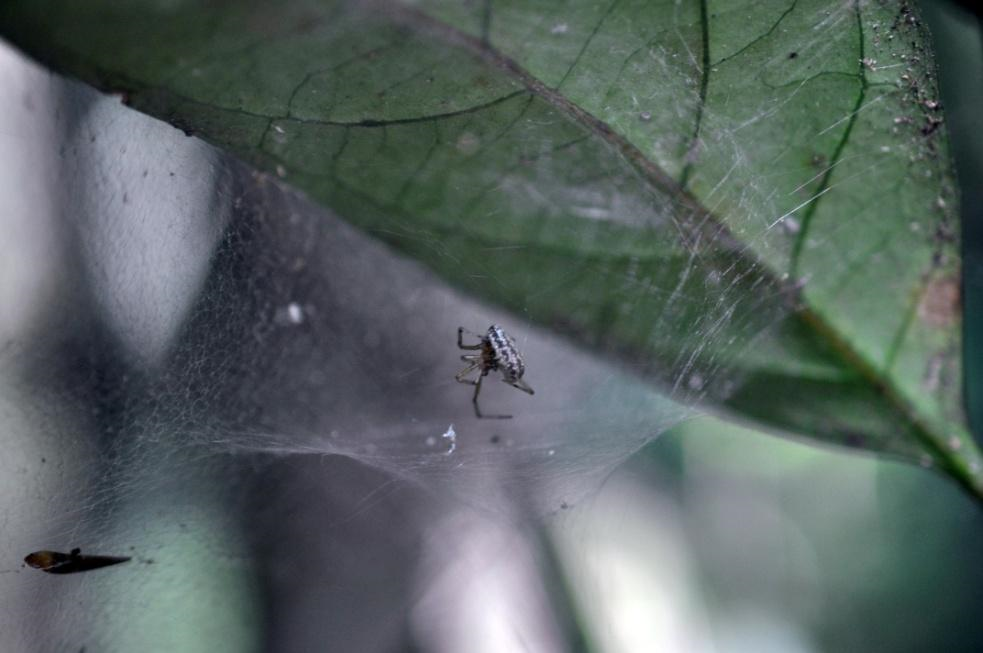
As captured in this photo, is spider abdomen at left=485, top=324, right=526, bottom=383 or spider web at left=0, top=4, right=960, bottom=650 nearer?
spider web at left=0, top=4, right=960, bottom=650

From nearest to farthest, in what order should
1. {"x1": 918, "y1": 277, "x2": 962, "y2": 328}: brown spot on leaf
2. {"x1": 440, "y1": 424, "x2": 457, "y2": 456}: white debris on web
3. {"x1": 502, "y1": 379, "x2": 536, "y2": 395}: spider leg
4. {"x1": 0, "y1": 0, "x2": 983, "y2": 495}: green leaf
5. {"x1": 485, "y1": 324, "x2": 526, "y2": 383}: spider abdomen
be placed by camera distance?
{"x1": 0, "y1": 0, "x2": 983, "y2": 495}: green leaf, {"x1": 918, "y1": 277, "x2": 962, "y2": 328}: brown spot on leaf, {"x1": 440, "y1": 424, "x2": 457, "y2": 456}: white debris on web, {"x1": 485, "y1": 324, "x2": 526, "y2": 383}: spider abdomen, {"x1": 502, "y1": 379, "x2": 536, "y2": 395}: spider leg

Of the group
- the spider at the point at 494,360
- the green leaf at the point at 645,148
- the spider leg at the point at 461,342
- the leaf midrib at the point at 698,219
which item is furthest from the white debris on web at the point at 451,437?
the leaf midrib at the point at 698,219

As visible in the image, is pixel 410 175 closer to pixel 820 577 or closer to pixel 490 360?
pixel 490 360

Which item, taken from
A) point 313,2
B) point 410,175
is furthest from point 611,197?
point 313,2

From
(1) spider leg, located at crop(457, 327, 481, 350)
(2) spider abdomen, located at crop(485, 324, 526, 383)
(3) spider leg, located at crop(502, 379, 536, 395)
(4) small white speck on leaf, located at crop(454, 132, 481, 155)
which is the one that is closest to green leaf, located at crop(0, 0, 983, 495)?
(4) small white speck on leaf, located at crop(454, 132, 481, 155)

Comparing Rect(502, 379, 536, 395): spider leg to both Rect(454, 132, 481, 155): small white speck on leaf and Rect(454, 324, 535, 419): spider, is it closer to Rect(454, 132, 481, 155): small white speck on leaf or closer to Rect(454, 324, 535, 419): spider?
Rect(454, 324, 535, 419): spider

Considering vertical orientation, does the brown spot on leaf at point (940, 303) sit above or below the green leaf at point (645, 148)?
below

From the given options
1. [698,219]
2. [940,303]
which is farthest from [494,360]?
[940,303]

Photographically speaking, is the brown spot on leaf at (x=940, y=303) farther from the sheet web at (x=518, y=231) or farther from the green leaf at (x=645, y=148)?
the sheet web at (x=518, y=231)
